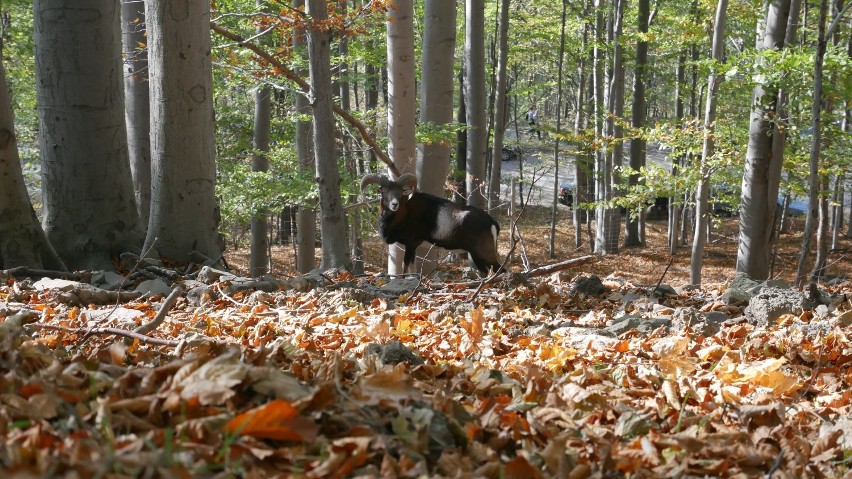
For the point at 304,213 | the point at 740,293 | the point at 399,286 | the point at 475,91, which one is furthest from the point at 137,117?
the point at 740,293

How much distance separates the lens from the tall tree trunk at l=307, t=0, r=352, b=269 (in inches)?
368

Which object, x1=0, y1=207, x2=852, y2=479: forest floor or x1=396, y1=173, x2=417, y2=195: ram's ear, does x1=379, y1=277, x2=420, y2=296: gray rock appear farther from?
x1=396, y1=173, x2=417, y2=195: ram's ear

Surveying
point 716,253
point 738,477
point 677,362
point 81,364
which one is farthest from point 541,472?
point 716,253

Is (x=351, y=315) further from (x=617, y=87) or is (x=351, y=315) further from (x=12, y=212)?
(x=617, y=87)

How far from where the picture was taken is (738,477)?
2582 millimetres

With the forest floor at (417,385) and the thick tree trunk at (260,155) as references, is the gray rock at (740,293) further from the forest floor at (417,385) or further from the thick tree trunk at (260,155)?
the thick tree trunk at (260,155)

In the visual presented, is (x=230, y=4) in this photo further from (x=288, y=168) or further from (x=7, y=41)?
(x=7, y=41)

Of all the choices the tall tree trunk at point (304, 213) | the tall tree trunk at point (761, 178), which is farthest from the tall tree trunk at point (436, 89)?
the tall tree trunk at point (761, 178)

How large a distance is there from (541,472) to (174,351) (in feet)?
6.84

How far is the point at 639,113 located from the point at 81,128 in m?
19.7

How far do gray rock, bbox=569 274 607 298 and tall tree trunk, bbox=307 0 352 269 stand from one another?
330cm

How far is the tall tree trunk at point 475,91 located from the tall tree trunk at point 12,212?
8669 mm

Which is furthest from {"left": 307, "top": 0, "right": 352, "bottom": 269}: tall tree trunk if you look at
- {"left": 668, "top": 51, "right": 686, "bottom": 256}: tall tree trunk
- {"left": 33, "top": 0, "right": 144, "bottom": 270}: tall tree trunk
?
{"left": 668, "top": 51, "right": 686, "bottom": 256}: tall tree trunk

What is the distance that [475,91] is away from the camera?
16.4 meters
